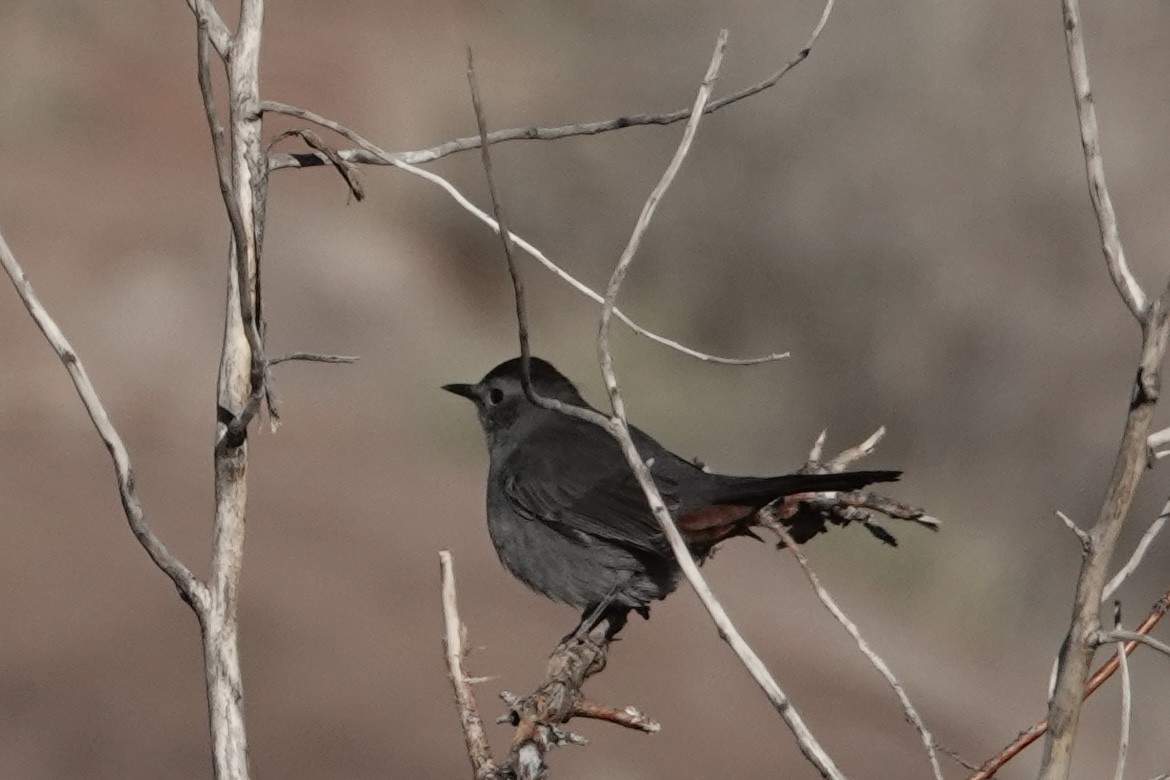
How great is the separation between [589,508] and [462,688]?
2396 mm

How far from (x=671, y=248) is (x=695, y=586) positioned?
13.5 metres

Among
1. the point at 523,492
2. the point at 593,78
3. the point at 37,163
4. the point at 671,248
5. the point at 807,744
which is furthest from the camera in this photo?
the point at 593,78

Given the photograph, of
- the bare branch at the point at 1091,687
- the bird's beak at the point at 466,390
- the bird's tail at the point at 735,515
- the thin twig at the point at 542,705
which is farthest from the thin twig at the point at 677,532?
the bird's beak at the point at 466,390

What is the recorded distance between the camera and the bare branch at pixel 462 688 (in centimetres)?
383

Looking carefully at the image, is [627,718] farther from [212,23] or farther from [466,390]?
[466,390]

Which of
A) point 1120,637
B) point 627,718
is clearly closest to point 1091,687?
point 1120,637

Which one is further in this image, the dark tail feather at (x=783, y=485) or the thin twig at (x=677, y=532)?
the dark tail feather at (x=783, y=485)

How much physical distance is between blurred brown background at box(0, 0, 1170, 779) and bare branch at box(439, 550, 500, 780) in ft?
17.7

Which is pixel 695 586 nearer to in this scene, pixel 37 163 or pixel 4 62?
pixel 37 163

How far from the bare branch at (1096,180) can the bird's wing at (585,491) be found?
2994 mm

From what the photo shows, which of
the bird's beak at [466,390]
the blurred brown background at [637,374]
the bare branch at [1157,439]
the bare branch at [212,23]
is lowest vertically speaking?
the bare branch at [1157,439]

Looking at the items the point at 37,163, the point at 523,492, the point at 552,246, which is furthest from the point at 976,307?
the point at 37,163

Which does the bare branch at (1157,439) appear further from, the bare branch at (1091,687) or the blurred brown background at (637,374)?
the blurred brown background at (637,374)

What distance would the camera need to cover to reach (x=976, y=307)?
1484cm
